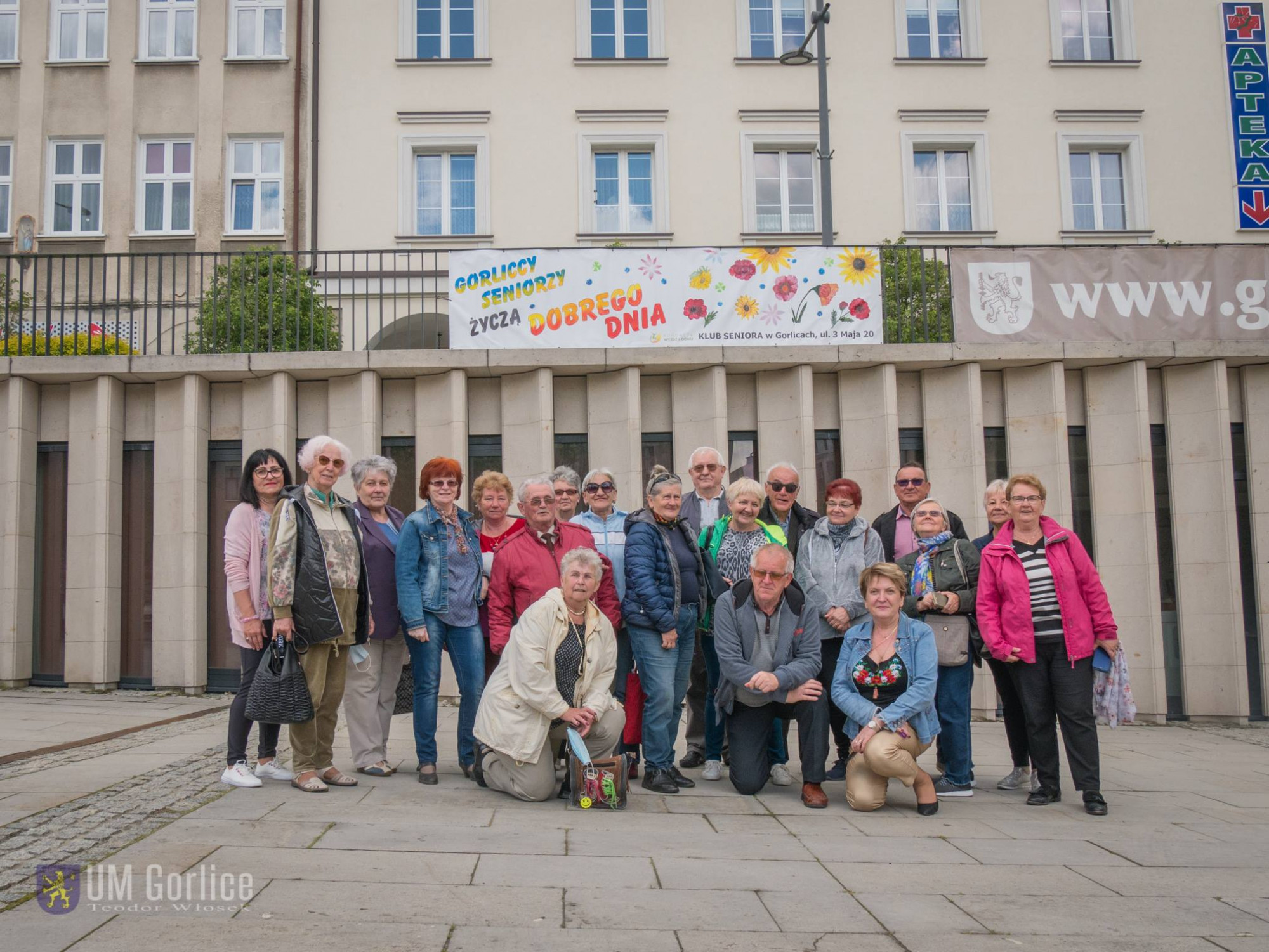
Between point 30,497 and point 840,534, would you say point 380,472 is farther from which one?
point 30,497

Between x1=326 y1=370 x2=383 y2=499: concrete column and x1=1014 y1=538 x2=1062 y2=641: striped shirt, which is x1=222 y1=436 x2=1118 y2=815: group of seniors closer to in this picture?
x1=1014 y1=538 x2=1062 y2=641: striped shirt

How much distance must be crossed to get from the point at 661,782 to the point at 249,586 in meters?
2.72

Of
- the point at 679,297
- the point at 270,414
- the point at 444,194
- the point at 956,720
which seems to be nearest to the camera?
the point at 956,720

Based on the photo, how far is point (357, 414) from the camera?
41.2 feet

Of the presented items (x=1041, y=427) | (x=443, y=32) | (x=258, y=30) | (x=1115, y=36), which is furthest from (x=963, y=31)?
(x=258, y=30)

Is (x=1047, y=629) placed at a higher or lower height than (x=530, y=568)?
lower

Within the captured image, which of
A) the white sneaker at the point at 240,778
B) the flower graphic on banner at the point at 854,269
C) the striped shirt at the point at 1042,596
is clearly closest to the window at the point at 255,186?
the flower graphic on banner at the point at 854,269

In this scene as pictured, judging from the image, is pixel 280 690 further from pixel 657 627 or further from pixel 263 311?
pixel 263 311

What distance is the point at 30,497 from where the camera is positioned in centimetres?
1266

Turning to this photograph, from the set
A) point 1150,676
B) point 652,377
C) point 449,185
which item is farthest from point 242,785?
point 449,185

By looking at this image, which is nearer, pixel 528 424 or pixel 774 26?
pixel 528 424

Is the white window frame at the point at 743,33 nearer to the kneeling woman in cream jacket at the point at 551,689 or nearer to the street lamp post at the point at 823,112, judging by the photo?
the street lamp post at the point at 823,112

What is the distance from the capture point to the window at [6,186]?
20031mm

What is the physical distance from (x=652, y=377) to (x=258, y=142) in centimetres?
1111
